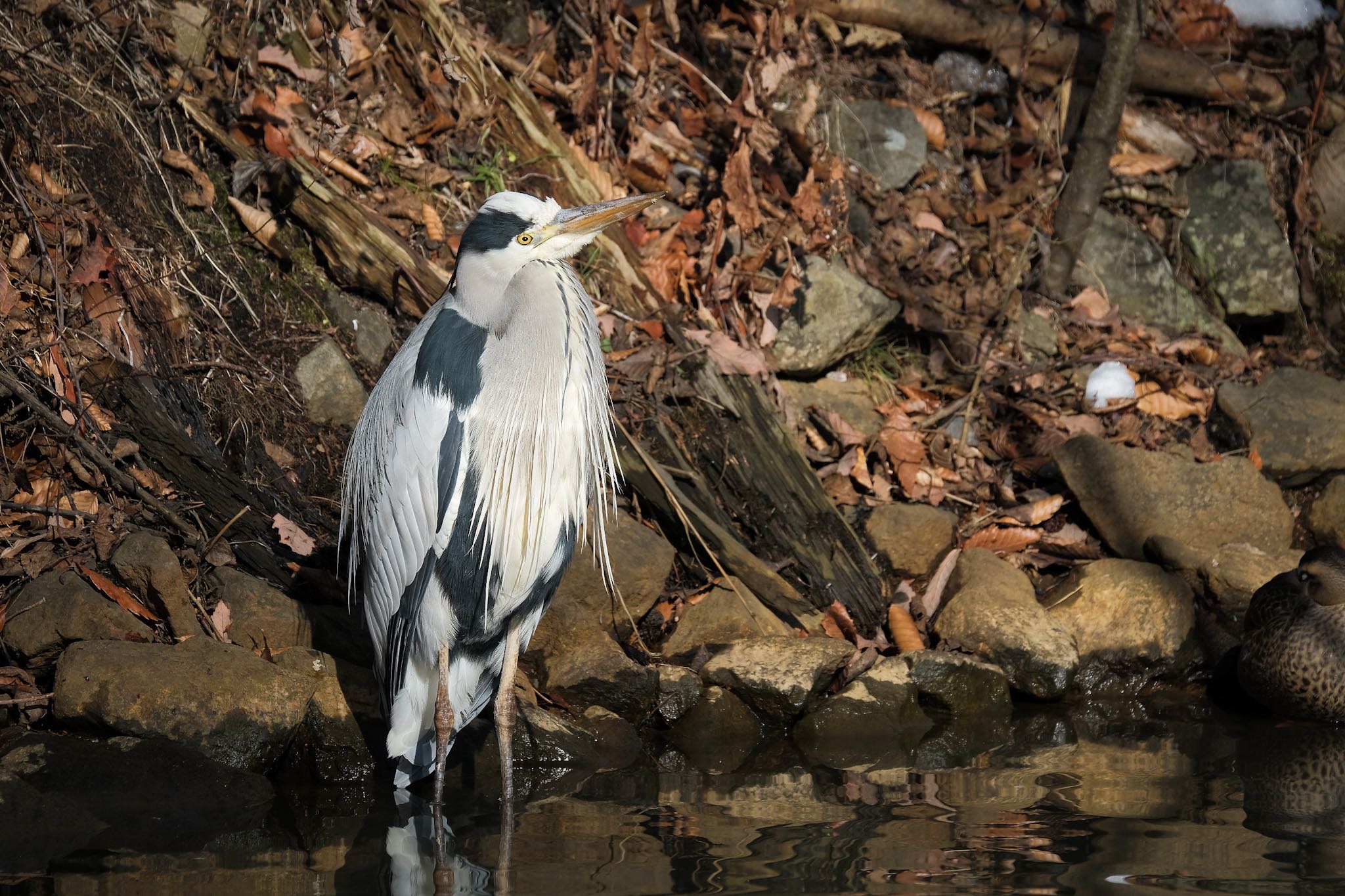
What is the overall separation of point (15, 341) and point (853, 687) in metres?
3.45

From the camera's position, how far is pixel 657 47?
7.68m

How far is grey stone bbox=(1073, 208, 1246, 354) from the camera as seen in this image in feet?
25.1

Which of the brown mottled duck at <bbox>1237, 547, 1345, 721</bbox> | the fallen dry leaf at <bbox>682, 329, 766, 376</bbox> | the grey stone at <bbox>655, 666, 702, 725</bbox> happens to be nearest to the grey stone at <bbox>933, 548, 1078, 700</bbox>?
the brown mottled duck at <bbox>1237, 547, 1345, 721</bbox>

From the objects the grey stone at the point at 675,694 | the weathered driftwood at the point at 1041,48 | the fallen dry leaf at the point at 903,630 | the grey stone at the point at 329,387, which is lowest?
the grey stone at the point at 675,694

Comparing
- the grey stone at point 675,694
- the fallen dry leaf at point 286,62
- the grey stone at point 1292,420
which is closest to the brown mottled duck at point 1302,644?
the grey stone at point 1292,420

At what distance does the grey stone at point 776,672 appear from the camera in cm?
479

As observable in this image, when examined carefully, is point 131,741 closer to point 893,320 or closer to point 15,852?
point 15,852

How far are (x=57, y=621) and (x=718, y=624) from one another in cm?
238

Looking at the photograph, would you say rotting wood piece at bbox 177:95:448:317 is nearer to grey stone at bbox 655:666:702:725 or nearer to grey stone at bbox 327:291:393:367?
grey stone at bbox 327:291:393:367

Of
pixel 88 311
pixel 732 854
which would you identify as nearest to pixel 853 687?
pixel 732 854

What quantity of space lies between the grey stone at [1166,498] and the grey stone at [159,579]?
392 cm

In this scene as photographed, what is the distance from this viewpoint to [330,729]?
4.27 meters

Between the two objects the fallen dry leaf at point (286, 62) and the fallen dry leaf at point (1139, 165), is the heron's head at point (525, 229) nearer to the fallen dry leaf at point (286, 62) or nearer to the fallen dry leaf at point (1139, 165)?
the fallen dry leaf at point (286, 62)

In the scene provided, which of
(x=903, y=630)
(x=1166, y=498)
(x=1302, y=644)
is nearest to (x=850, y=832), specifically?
(x=903, y=630)
